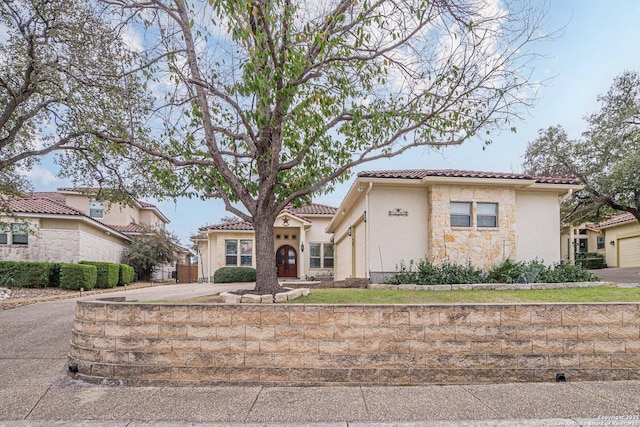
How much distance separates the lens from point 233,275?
19.5 m

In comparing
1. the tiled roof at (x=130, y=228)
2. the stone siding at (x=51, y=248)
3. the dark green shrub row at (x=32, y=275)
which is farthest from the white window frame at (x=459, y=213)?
the tiled roof at (x=130, y=228)

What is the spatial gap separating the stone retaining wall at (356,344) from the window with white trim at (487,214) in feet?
20.0

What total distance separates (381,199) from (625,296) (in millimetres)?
6051

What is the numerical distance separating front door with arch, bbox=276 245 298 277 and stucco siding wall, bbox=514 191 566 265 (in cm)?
1342

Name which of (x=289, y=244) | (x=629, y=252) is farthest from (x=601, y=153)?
(x=289, y=244)

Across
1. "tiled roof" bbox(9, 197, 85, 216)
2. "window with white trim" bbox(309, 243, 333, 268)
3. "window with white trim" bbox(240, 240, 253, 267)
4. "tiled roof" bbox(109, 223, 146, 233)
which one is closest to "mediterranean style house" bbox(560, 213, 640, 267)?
"window with white trim" bbox(309, 243, 333, 268)

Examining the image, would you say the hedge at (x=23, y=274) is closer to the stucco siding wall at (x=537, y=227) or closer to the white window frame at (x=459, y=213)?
the white window frame at (x=459, y=213)

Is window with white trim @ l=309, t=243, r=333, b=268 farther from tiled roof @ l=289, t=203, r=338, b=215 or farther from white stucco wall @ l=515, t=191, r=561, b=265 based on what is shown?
white stucco wall @ l=515, t=191, r=561, b=265

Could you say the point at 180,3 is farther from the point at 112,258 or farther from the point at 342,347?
the point at 112,258

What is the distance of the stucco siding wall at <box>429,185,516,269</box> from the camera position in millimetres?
10664

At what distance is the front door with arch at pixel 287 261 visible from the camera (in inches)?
872

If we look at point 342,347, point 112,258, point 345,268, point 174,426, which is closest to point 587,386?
point 342,347

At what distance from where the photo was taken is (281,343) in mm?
4895

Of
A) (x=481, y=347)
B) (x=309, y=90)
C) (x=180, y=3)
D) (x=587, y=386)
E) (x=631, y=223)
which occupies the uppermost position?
(x=180, y=3)
